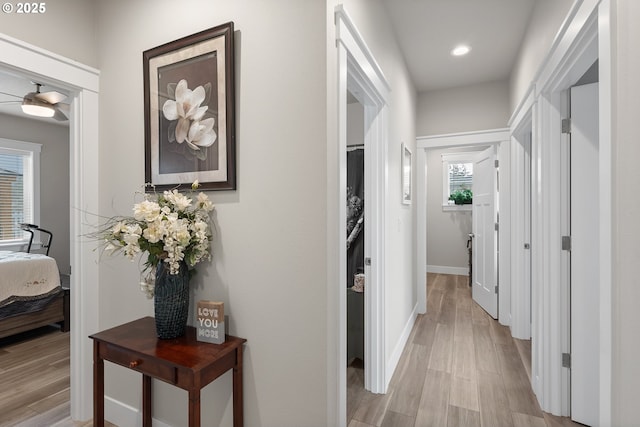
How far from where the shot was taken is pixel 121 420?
1.94m

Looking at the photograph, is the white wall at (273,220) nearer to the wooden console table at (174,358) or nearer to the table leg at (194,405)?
the wooden console table at (174,358)

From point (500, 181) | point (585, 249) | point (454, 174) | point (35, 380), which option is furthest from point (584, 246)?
point (454, 174)

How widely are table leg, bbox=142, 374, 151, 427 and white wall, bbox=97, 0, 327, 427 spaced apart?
0.24 ft

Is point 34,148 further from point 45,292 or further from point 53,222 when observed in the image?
point 45,292

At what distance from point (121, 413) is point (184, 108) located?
182 cm

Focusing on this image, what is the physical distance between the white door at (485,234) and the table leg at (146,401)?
3567 millimetres

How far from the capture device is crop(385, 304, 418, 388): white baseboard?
8.02 feet

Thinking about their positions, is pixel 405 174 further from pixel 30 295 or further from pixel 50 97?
pixel 30 295

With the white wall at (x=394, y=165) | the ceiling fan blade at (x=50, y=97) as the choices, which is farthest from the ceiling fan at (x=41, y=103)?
the white wall at (x=394, y=165)

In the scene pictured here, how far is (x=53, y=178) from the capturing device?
16.8 ft

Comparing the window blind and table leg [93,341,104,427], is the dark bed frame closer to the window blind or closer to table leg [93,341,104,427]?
the window blind

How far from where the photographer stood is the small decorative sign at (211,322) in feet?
4.79

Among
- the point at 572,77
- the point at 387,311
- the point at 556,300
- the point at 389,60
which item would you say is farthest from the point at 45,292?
the point at 572,77

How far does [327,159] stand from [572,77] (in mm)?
1471
